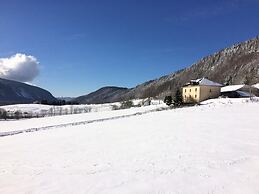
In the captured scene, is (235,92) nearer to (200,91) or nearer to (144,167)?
(200,91)

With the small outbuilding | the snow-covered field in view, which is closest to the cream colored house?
the small outbuilding

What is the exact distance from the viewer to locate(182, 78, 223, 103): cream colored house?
8920 cm

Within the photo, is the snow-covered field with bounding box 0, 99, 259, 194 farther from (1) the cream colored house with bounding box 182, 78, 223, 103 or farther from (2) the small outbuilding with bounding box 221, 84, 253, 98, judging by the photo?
(2) the small outbuilding with bounding box 221, 84, 253, 98

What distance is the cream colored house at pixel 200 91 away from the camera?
8920 centimetres

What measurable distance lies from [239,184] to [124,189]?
5.20m

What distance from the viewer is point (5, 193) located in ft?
49.3

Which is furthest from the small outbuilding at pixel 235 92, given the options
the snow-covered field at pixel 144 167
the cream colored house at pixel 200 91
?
the snow-covered field at pixel 144 167

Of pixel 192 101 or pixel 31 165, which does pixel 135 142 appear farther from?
pixel 192 101

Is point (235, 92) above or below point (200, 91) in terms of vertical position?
below

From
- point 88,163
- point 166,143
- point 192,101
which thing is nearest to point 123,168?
point 88,163

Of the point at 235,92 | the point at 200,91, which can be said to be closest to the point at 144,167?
the point at 200,91

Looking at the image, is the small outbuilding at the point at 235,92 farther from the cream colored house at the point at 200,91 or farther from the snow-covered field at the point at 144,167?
the snow-covered field at the point at 144,167

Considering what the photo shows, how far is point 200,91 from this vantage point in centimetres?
8906

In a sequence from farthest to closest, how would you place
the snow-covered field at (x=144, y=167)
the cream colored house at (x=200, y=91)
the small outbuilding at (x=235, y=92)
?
1. the cream colored house at (x=200, y=91)
2. the small outbuilding at (x=235, y=92)
3. the snow-covered field at (x=144, y=167)
